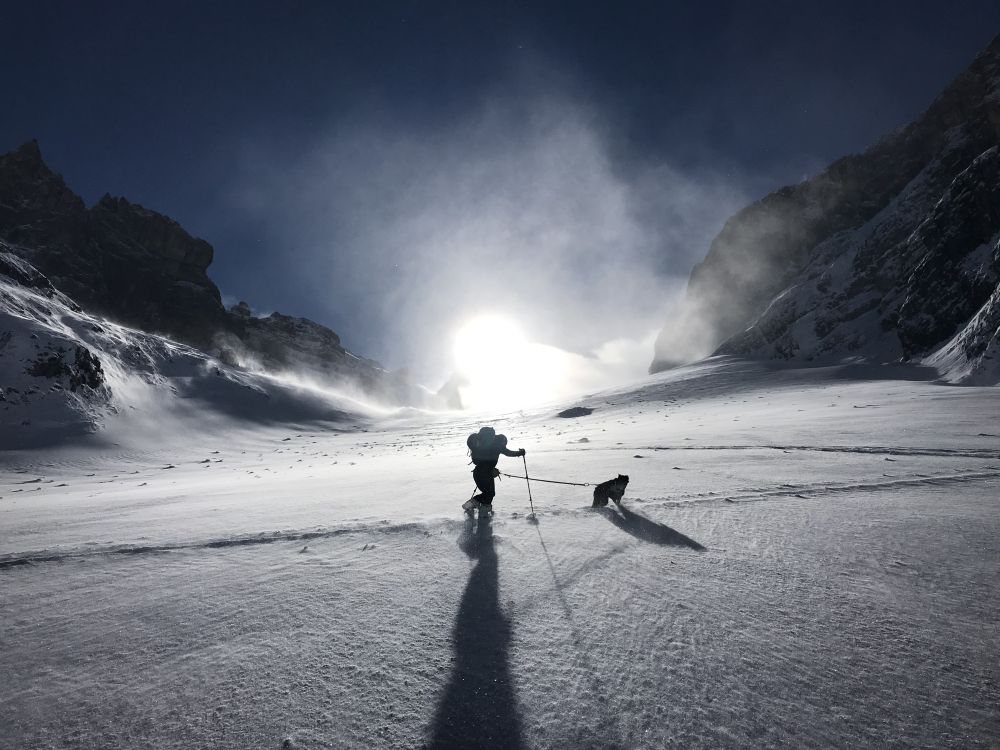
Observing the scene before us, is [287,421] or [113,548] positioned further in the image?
[287,421]

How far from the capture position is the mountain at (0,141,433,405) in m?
87.8

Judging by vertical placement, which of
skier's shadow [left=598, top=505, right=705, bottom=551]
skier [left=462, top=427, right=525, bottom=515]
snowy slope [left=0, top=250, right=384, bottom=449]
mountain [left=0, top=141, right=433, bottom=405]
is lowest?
skier's shadow [left=598, top=505, right=705, bottom=551]

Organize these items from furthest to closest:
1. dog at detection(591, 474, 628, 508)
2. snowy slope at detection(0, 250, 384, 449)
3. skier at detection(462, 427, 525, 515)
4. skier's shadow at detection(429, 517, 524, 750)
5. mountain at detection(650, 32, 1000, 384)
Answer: mountain at detection(650, 32, 1000, 384)
snowy slope at detection(0, 250, 384, 449)
skier at detection(462, 427, 525, 515)
dog at detection(591, 474, 628, 508)
skier's shadow at detection(429, 517, 524, 750)

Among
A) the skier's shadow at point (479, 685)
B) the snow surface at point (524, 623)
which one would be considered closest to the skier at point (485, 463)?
the snow surface at point (524, 623)

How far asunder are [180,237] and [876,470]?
143 m

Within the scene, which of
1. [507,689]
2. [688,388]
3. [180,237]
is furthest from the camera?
[180,237]

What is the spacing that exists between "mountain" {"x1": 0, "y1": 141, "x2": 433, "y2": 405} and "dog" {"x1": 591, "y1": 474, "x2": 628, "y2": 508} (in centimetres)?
9073

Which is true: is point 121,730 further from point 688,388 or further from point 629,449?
point 688,388

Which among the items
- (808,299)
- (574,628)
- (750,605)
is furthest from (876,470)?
(808,299)

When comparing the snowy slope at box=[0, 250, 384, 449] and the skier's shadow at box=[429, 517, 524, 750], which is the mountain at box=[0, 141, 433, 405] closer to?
the snowy slope at box=[0, 250, 384, 449]

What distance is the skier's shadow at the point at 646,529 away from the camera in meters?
4.13

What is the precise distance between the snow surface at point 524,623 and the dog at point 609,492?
0.68 feet

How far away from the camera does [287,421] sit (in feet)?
155

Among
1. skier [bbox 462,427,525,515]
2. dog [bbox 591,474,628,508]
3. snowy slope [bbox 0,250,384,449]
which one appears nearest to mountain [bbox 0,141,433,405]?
snowy slope [bbox 0,250,384,449]
